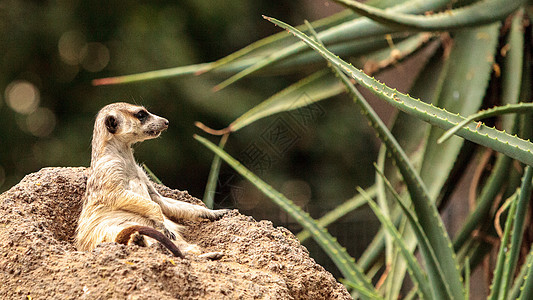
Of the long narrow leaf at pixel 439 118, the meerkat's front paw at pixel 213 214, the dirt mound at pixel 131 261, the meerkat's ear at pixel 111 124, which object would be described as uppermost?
the long narrow leaf at pixel 439 118

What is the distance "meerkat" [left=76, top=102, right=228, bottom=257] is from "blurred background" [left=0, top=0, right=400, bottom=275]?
7.63ft

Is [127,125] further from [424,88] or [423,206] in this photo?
[424,88]

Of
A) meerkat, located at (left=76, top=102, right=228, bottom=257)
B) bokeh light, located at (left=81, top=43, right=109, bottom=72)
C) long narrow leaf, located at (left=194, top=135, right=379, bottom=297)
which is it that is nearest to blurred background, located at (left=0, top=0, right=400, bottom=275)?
bokeh light, located at (left=81, top=43, right=109, bottom=72)

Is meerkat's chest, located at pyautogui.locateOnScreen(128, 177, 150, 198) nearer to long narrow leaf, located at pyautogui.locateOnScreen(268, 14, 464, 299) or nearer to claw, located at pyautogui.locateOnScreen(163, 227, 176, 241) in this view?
claw, located at pyautogui.locateOnScreen(163, 227, 176, 241)

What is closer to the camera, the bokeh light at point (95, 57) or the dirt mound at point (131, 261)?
the dirt mound at point (131, 261)

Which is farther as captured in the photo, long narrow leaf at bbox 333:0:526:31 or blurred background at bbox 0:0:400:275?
blurred background at bbox 0:0:400:275

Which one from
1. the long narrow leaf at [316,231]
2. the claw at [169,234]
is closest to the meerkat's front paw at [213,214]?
the claw at [169,234]

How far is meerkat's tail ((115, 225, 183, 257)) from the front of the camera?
84 cm

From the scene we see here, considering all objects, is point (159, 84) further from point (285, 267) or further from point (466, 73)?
point (285, 267)

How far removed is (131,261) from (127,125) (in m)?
0.25

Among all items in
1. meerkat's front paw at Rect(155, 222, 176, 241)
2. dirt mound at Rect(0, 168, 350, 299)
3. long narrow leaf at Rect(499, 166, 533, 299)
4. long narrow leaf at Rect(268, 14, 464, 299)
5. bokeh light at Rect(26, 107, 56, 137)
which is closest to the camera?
dirt mound at Rect(0, 168, 350, 299)

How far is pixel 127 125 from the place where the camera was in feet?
3.29

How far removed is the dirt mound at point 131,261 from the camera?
81 centimetres

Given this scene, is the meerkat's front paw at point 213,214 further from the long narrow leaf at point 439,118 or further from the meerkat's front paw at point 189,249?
the long narrow leaf at point 439,118
